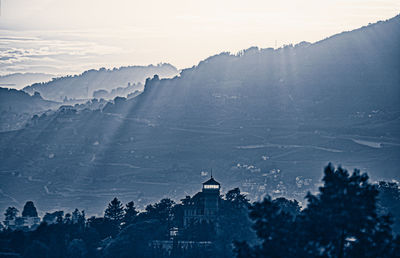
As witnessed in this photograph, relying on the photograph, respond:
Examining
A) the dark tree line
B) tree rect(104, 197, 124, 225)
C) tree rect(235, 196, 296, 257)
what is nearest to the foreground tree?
the dark tree line

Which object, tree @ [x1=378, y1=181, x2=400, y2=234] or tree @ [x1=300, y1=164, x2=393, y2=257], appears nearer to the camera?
tree @ [x1=300, y1=164, x2=393, y2=257]

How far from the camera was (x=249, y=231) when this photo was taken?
9669 cm

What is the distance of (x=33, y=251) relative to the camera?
87188 millimetres

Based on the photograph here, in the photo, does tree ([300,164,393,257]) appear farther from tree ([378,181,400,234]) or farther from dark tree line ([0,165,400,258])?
tree ([378,181,400,234])

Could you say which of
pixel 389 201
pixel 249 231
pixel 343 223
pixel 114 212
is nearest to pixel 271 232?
pixel 343 223

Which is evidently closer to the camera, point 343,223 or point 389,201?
point 343,223

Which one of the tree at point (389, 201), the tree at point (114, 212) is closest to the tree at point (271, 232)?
the tree at point (114, 212)

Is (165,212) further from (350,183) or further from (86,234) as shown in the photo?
(350,183)

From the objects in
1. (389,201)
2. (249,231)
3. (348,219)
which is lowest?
(348,219)

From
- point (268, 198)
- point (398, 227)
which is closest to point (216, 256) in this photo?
point (398, 227)

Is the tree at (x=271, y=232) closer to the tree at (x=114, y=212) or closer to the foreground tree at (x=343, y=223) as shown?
the foreground tree at (x=343, y=223)

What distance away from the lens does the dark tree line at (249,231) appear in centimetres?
3997

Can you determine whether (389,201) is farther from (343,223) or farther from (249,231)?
(343,223)

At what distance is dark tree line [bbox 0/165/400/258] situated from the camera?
39969 millimetres
